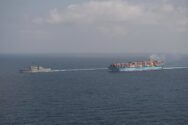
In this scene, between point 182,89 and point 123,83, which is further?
point 123,83

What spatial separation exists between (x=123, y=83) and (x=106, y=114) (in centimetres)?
7579

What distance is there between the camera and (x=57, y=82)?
177 metres

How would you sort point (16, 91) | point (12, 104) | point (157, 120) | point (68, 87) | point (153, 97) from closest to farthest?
point (157, 120) → point (12, 104) → point (153, 97) → point (16, 91) → point (68, 87)

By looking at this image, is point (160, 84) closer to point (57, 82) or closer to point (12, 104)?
point (57, 82)

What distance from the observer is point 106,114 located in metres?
98.0

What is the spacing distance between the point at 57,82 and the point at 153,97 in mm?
63482

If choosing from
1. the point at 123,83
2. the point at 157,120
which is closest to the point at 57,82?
the point at 123,83

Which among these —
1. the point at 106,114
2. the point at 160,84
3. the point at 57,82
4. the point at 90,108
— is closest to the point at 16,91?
the point at 57,82

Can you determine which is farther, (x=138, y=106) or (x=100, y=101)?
(x=100, y=101)

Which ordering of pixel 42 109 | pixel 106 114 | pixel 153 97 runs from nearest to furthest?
1. pixel 106 114
2. pixel 42 109
3. pixel 153 97

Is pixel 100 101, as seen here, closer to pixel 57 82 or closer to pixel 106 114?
pixel 106 114

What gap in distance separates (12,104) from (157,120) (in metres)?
47.8

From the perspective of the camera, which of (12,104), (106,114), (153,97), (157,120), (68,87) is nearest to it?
(157,120)

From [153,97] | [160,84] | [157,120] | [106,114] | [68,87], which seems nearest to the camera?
[157,120]
